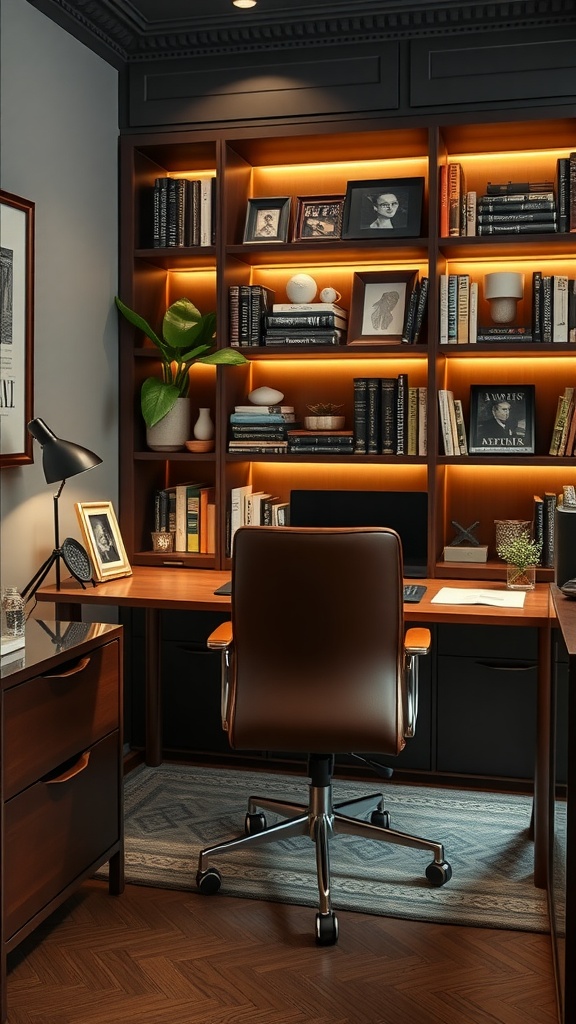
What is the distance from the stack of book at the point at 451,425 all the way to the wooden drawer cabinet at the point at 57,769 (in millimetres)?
1510

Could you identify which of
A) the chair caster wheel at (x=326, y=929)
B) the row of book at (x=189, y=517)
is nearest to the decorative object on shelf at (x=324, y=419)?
the row of book at (x=189, y=517)

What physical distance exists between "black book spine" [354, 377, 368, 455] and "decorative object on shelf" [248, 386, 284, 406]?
0.35m

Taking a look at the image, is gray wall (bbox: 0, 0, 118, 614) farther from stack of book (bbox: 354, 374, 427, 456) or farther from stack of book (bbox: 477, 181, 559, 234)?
stack of book (bbox: 477, 181, 559, 234)

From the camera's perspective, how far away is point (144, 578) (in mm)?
3598

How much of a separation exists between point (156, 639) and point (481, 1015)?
195 centimetres

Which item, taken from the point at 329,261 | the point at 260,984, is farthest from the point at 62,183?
the point at 260,984

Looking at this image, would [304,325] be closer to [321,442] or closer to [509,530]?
[321,442]

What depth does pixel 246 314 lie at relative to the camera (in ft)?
12.6

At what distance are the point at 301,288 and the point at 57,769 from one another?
83.3 inches

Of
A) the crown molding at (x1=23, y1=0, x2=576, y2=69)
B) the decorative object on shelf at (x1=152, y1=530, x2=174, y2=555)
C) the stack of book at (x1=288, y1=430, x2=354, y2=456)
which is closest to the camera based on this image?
the crown molding at (x1=23, y1=0, x2=576, y2=69)

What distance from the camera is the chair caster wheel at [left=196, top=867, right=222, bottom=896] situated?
275 centimetres

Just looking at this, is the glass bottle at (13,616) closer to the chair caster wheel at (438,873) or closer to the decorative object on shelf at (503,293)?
the chair caster wheel at (438,873)

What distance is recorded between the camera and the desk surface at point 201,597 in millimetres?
2892

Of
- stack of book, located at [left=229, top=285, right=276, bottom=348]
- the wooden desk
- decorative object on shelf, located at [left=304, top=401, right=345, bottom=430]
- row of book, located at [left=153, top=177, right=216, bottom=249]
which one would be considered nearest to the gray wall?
row of book, located at [left=153, top=177, right=216, bottom=249]
